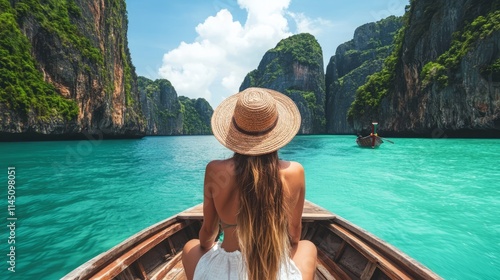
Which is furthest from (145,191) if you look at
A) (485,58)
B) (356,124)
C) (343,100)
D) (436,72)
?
(343,100)

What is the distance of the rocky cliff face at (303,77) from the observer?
94812 mm

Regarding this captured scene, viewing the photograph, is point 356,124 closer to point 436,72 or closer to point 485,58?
point 436,72

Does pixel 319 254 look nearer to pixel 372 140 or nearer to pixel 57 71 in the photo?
pixel 372 140

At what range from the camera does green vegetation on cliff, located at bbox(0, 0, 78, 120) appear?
77.5ft

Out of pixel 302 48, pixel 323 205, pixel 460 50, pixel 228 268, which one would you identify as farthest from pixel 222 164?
pixel 302 48

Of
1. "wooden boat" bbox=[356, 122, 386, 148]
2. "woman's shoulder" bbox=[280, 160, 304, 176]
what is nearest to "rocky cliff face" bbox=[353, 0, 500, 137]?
"wooden boat" bbox=[356, 122, 386, 148]

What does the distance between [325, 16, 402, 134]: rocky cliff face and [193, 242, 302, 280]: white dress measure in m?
86.0

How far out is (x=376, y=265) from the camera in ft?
8.24

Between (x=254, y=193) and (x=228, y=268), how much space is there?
→ 0.50 meters

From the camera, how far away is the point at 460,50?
28.9 metres

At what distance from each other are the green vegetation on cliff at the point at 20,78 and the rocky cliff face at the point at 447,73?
1792 inches

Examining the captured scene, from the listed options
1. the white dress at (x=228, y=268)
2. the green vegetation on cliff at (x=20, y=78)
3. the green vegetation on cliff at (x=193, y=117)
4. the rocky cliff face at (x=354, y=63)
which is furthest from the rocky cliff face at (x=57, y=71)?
the green vegetation on cliff at (x=193, y=117)

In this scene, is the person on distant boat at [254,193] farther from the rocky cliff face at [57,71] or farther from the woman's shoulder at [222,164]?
the rocky cliff face at [57,71]

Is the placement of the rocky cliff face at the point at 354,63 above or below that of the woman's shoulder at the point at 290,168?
above
